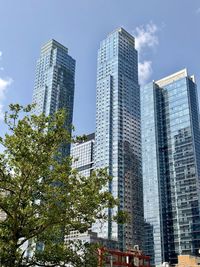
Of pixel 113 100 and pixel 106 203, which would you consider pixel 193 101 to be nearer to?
pixel 113 100

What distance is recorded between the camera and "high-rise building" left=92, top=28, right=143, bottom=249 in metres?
167

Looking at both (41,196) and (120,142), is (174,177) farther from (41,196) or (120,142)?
(41,196)

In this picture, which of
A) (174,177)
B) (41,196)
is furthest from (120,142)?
(41,196)

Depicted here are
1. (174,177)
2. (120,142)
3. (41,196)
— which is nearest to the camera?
(41,196)

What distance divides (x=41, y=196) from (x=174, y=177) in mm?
167389

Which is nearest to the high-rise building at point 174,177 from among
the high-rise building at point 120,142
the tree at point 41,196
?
the high-rise building at point 120,142

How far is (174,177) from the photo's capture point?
18062cm

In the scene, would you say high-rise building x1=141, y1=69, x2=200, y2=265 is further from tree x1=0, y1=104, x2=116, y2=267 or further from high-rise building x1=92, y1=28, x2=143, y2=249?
tree x1=0, y1=104, x2=116, y2=267

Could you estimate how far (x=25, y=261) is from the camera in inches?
766

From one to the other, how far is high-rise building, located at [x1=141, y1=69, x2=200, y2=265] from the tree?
153 metres

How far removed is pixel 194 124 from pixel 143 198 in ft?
155

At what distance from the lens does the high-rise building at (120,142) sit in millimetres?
167375

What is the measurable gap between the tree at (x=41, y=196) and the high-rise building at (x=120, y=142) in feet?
463

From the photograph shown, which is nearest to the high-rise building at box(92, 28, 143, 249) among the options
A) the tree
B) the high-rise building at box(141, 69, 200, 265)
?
the high-rise building at box(141, 69, 200, 265)
